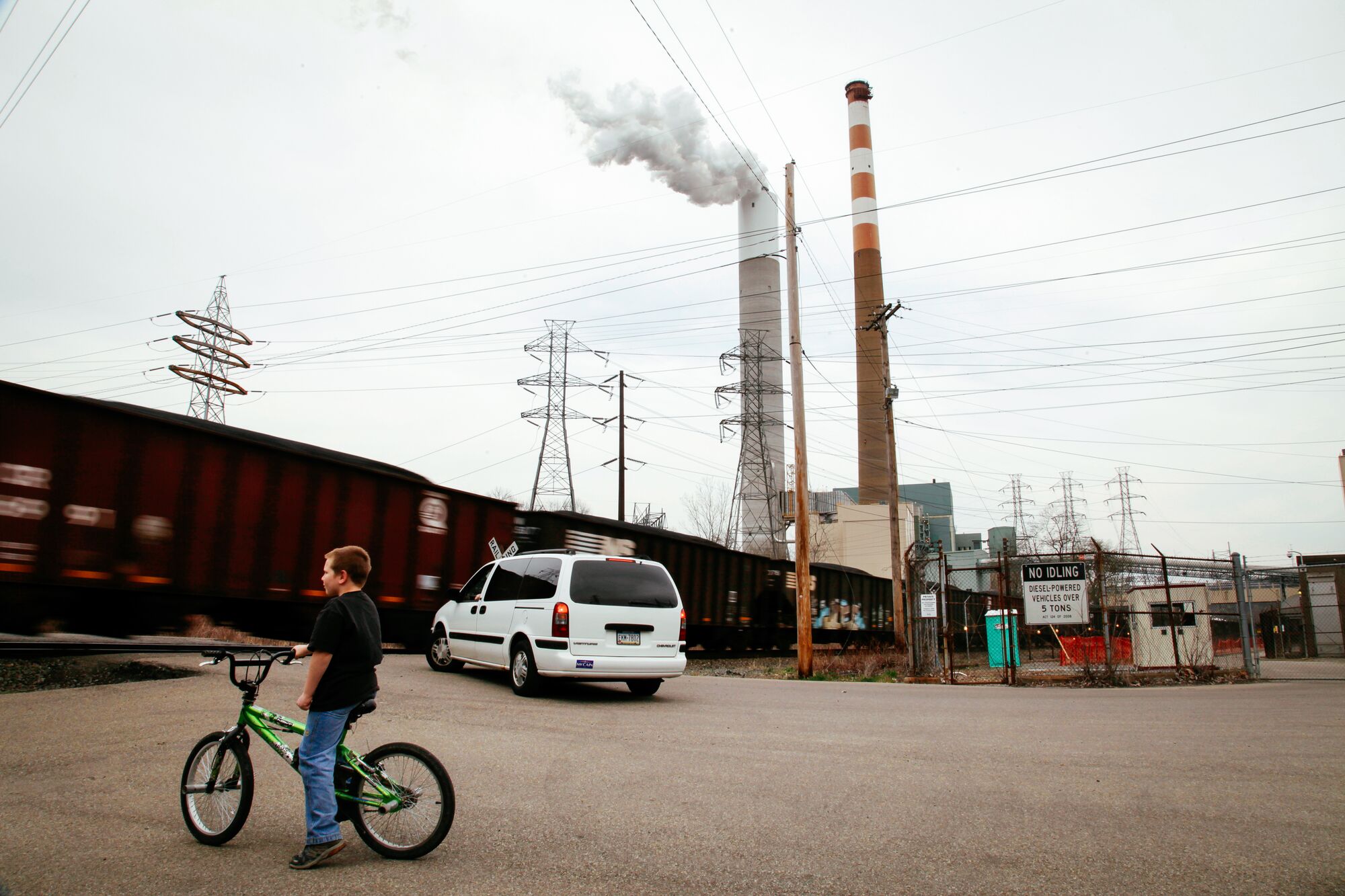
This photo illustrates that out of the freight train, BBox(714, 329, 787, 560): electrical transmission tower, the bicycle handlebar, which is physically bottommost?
the bicycle handlebar

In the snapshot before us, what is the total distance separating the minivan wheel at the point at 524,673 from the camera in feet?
33.1

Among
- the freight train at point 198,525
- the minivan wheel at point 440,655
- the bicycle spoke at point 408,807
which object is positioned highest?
the freight train at point 198,525

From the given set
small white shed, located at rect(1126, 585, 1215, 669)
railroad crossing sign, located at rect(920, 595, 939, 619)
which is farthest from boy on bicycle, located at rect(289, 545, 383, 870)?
small white shed, located at rect(1126, 585, 1215, 669)

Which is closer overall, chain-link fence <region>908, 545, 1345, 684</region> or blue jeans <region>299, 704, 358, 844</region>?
blue jeans <region>299, 704, 358, 844</region>

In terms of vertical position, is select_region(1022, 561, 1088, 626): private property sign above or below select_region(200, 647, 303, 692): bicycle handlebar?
above

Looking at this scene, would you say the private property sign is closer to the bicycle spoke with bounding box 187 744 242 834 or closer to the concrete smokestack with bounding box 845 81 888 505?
the bicycle spoke with bounding box 187 744 242 834

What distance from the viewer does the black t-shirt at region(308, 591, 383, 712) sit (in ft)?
12.8

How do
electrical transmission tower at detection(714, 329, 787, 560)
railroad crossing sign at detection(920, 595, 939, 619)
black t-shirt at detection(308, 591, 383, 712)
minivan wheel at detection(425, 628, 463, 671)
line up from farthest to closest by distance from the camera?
electrical transmission tower at detection(714, 329, 787, 560)
railroad crossing sign at detection(920, 595, 939, 619)
minivan wheel at detection(425, 628, 463, 671)
black t-shirt at detection(308, 591, 383, 712)

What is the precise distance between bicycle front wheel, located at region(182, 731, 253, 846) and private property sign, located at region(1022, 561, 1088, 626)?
13.3m

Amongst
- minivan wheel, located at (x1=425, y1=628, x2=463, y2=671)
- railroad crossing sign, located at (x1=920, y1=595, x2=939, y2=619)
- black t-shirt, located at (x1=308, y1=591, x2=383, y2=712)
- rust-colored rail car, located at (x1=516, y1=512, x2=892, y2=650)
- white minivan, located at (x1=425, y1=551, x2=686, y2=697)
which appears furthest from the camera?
rust-colored rail car, located at (x1=516, y1=512, x2=892, y2=650)

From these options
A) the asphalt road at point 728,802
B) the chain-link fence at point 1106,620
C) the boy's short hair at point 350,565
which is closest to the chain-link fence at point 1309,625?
the chain-link fence at point 1106,620

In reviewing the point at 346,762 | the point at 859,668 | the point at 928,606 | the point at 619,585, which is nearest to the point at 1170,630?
the point at 928,606

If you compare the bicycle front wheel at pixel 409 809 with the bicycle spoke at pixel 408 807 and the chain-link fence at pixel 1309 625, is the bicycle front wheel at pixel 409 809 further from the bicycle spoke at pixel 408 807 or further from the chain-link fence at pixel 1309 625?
the chain-link fence at pixel 1309 625

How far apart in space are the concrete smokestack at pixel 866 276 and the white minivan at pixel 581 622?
4489 centimetres
